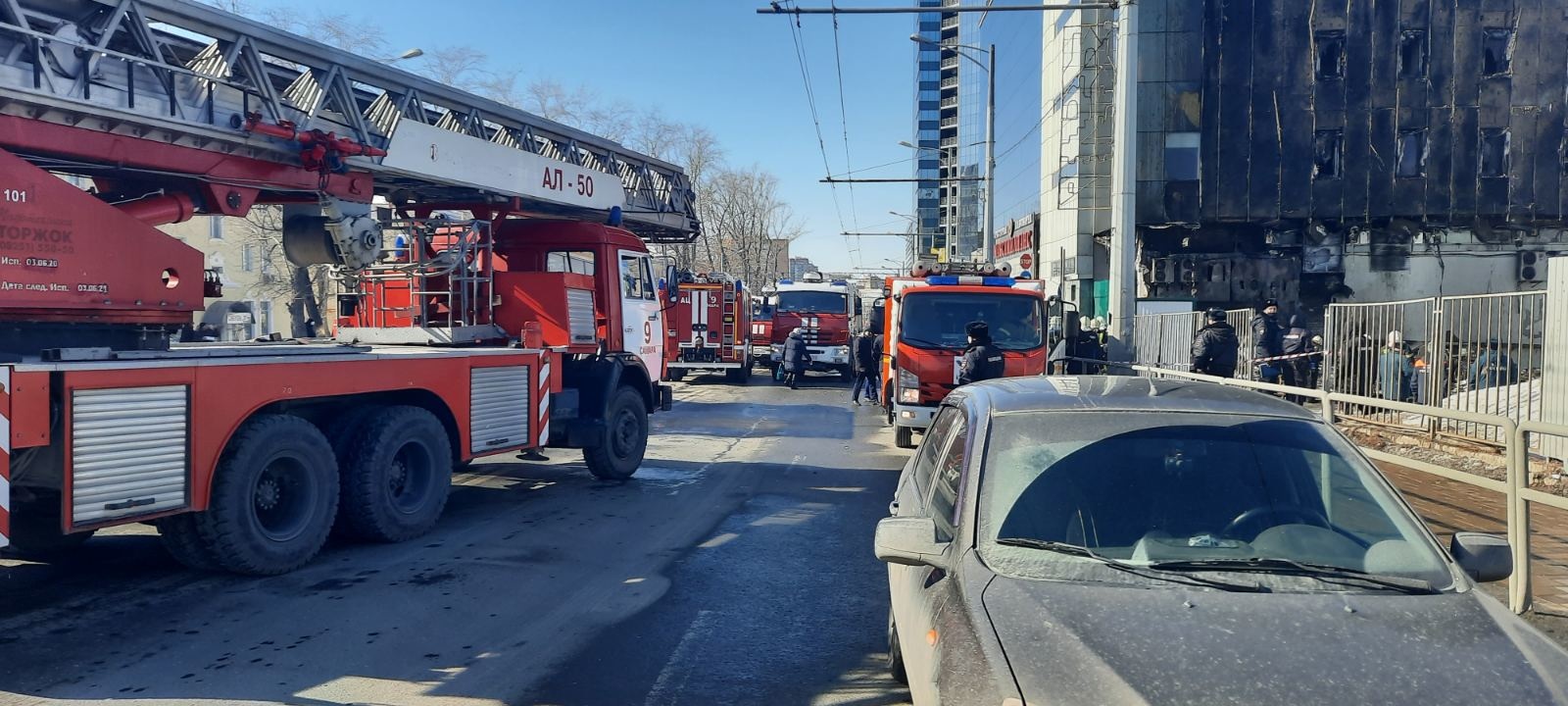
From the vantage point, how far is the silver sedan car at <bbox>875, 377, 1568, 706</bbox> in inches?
105

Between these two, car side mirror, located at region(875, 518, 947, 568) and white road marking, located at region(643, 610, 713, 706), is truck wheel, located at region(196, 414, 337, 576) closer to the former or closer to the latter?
white road marking, located at region(643, 610, 713, 706)

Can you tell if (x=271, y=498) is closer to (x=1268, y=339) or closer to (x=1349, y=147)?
(x=1268, y=339)

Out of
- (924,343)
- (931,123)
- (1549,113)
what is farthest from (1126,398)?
(931,123)

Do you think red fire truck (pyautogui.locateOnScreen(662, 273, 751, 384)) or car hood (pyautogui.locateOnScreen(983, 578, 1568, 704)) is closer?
car hood (pyautogui.locateOnScreen(983, 578, 1568, 704))

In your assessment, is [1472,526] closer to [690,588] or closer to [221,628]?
[690,588]

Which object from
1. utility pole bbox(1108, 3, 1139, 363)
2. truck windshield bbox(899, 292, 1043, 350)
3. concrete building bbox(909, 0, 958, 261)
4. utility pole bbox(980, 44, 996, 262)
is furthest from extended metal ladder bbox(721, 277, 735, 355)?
concrete building bbox(909, 0, 958, 261)

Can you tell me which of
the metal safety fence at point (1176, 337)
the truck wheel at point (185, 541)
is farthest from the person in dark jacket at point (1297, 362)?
the truck wheel at point (185, 541)

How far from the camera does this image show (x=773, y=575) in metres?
7.25

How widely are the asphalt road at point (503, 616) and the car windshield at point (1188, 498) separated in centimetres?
166

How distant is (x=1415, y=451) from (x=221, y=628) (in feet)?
37.8

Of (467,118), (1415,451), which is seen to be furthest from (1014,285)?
(467,118)

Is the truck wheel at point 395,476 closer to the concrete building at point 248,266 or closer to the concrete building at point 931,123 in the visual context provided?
the concrete building at point 248,266

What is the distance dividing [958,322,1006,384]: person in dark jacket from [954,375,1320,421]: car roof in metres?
7.30

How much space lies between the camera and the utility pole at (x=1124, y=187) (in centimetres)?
1427
